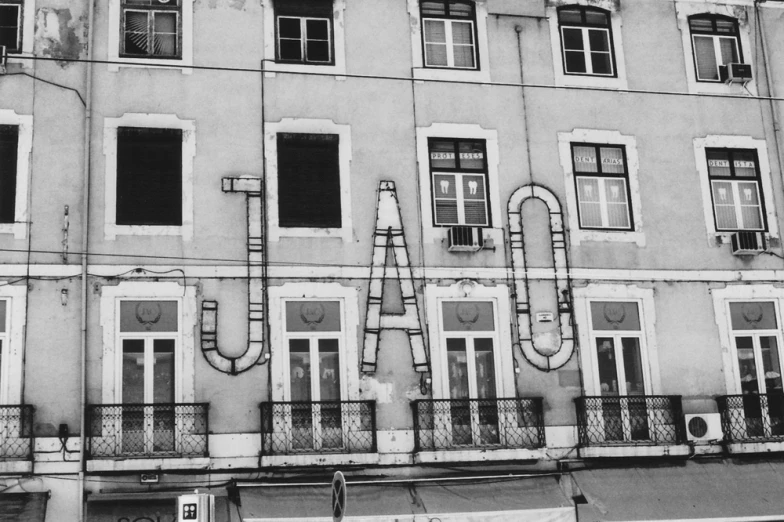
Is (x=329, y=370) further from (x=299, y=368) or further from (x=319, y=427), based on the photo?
(x=319, y=427)

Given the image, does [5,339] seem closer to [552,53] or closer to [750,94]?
[552,53]

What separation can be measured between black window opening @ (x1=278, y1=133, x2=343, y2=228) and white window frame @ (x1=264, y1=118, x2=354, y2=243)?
0.25 ft

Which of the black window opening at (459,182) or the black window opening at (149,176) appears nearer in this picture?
the black window opening at (149,176)

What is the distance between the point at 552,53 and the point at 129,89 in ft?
24.8

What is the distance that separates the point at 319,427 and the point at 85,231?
4831 mm

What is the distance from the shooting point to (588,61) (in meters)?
19.5

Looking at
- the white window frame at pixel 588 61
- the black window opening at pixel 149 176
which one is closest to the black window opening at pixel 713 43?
the white window frame at pixel 588 61

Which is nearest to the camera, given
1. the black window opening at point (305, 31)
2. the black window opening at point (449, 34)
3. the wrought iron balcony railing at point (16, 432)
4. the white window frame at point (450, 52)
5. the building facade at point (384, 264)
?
the wrought iron balcony railing at point (16, 432)

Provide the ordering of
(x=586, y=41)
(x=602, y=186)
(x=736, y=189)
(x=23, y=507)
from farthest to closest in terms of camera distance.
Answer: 1. (x=586, y=41)
2. (x=736, y=189)
3. (x=602, y=186)
4. (x=23, y=507)

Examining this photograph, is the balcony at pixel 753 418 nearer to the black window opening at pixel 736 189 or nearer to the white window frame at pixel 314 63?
the black window opening at pixel 736 189

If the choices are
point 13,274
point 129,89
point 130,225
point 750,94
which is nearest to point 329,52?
point 129,89

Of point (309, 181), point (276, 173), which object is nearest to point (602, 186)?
point (309, 181)

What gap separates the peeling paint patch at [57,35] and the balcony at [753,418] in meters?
12.4

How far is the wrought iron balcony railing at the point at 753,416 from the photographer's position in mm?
18022
